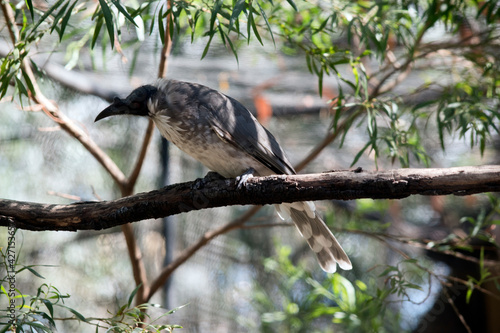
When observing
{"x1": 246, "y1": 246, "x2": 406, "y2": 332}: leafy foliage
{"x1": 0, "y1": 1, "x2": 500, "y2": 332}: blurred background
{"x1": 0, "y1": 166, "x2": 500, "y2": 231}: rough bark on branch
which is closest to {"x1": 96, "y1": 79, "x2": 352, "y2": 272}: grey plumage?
{"x1": 0, "y1": 166, "x2": 500, "y2": 231}: rough bark on branch

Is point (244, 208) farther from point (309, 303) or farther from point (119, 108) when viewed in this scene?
point (119, 108)

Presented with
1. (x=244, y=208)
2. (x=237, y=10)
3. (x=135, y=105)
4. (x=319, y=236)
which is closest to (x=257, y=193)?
(x=237, y=10)

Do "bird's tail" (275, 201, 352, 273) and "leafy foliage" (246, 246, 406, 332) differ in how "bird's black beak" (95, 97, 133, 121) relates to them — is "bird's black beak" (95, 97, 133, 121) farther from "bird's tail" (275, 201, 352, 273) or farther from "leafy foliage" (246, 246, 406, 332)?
"leafy foliage" (246, 246, 406, 332)

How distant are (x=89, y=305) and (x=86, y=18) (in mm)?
2170

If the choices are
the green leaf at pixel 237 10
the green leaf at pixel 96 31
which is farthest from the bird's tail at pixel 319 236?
the green leaf at pixel 96 31

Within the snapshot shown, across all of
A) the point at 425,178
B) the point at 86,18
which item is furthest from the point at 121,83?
the point at 425,178

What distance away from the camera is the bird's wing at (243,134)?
2.39 meters

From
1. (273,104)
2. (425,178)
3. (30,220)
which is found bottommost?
(273,104)

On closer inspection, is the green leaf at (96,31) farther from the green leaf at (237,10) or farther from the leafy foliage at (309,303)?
the leafy foliage at (309,303)

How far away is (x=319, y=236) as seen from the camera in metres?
2.62

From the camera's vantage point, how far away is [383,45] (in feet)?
9.05

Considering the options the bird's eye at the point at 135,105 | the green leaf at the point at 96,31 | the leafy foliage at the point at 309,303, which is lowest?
the leafy foliage at the point at 309,303

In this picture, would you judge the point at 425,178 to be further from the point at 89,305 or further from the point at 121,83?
the point at 89,305

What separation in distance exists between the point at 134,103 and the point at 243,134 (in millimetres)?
544
